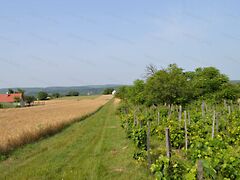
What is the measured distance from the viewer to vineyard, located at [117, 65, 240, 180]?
6738 millimetres

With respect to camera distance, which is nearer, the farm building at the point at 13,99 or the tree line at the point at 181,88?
the tree line at the point at 181,88

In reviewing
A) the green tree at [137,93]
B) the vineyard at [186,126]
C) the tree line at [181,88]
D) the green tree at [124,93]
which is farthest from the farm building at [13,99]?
the tree line at [181,88]

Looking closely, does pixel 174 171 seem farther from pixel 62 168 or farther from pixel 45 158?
pixel 45 158


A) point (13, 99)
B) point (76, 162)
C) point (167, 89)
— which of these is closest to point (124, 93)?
point (167, 89)

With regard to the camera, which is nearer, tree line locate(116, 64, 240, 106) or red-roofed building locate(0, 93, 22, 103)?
tree line locate(116, 64, 240, 106)

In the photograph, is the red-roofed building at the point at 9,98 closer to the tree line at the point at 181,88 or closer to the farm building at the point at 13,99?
the farm building at the point at 13,99

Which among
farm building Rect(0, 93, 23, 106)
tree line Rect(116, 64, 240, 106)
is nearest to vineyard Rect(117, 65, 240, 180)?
tree line Rect(116, 64, 240, 106)

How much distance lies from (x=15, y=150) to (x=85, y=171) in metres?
7.33

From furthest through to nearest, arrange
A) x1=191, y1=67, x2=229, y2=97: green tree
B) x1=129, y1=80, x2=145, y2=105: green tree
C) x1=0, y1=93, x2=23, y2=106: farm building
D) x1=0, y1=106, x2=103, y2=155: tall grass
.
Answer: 1. x1=0, y1=93, x2=23, y2=106: farm building
2. x1=129, y1=80, x2=145, y2=105: green tree
3. x1=191, y1=67, x2=229, y2=97: green tree
4. x1=0, y1=106, x2=103, y2=155: tall grass

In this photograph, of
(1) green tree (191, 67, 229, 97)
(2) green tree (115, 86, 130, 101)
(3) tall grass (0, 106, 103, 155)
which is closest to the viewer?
(3) tall grass (0, 106, 103, 155)

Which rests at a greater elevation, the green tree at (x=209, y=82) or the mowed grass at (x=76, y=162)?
the green tree at (x=209, y=82)

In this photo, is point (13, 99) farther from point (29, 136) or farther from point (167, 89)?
point (29, 136)

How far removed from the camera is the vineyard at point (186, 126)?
674 centimetres

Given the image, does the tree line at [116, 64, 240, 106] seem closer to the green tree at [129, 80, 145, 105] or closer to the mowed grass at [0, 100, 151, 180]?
the green tree at [129, 80, 145, 105]
